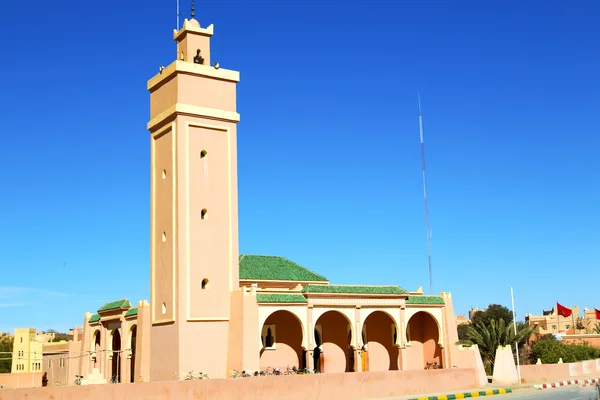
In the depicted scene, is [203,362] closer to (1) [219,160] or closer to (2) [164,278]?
(2) [164,278]

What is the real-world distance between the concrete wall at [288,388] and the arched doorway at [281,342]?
5.60 meters

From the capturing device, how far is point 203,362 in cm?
3125

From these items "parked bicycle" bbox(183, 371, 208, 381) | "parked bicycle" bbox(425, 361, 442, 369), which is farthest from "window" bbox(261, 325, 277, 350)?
"parked bicycle" bbox(425, 361, 442, 369)

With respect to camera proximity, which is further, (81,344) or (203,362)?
(81,344)

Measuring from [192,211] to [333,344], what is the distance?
31.9 feet

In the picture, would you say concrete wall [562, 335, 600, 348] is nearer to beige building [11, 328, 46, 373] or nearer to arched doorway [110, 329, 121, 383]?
arched doorway [110, 329, 121, 383]

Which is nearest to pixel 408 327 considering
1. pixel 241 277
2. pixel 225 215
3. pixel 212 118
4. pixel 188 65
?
pixel 241 277

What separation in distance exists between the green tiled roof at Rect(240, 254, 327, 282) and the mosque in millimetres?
92

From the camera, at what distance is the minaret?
104 ft

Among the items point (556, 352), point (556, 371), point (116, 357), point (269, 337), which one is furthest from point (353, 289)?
point (556, 352)

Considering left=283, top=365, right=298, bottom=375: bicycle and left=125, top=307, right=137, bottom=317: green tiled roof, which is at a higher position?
left=125, top=307, right=137, bottom=317: green tiled roof

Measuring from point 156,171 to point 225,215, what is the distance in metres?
4.17

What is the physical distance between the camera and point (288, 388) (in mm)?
26531

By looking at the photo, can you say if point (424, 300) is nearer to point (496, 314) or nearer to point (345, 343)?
point (345, 343)
